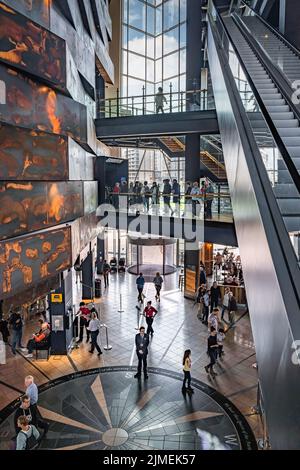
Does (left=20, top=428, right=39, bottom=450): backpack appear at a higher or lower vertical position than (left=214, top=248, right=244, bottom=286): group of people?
lower

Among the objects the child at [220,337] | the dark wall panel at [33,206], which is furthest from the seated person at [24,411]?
the child at [220,337]

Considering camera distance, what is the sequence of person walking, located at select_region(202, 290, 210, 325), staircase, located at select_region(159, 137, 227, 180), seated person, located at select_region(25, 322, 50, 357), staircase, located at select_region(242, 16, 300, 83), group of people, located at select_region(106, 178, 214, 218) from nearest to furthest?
staircase, located at select_region(242, 16, 300, 83), seated person, located at select_region(25, 322, 50, 357), group of people, located at select_region(106, 178, 214, 218), person walking, located at select_region(202, 290, 210, 325), staircase, located at select_region(159, 137, 227, 180)

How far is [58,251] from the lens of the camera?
962 cm

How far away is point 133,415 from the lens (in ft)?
29.0

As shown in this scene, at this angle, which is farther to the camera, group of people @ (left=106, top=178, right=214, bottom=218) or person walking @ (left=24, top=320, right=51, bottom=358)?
group of people @ (left=106, top=178, right=214, bottom=218)

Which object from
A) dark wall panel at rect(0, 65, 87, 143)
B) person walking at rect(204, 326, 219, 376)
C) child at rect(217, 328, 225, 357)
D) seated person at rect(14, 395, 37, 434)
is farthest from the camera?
child at rect(217, 328, 225, 357)

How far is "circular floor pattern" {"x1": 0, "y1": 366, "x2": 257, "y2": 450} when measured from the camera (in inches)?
309

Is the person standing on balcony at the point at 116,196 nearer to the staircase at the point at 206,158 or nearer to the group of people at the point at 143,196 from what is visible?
the group of people at the point at 143,196

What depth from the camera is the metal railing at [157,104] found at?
15.5 meters

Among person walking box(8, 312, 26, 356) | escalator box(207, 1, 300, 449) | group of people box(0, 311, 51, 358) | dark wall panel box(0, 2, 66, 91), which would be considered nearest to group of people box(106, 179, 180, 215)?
dark wall panel box(0, 2, 66, 91)

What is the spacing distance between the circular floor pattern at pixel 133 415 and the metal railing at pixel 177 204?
5534 mm

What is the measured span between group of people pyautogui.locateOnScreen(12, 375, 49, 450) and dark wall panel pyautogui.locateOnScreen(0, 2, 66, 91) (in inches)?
280

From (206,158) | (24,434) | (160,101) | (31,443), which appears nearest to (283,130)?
(24,434)

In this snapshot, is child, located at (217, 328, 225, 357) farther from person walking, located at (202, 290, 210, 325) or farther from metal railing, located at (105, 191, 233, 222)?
metal railing, located at (105, 191, 233, 222)
